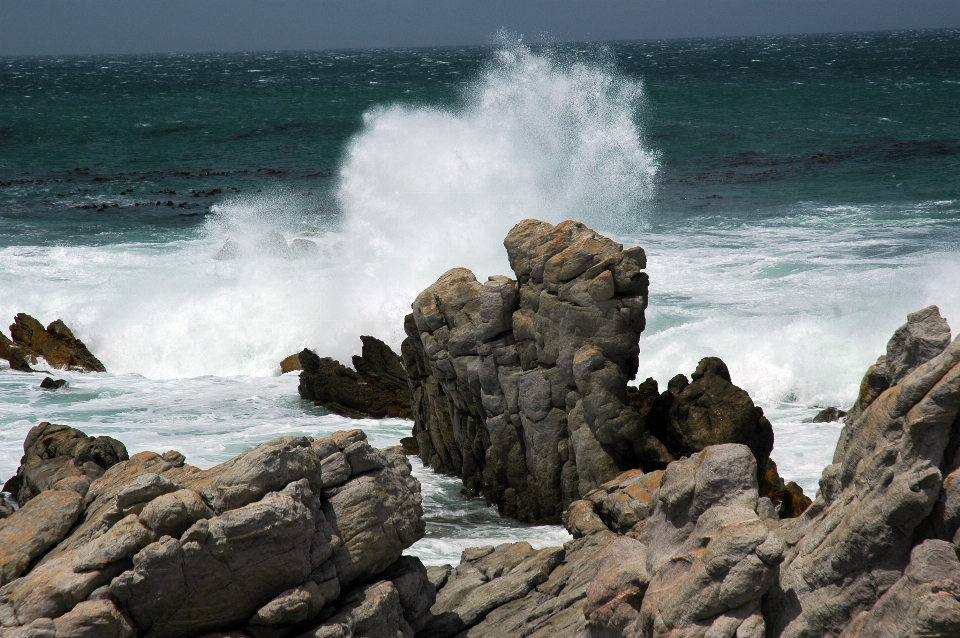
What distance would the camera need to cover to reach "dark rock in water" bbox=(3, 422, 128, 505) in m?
14.5

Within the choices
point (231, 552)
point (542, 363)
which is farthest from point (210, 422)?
point (231, 552)

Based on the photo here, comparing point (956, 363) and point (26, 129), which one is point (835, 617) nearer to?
point (956, 363)

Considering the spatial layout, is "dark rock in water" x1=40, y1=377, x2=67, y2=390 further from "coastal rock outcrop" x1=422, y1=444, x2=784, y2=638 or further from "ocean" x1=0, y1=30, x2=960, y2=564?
"coastal rock outcrop" x1=422, y1=444, x2=784, y2=638

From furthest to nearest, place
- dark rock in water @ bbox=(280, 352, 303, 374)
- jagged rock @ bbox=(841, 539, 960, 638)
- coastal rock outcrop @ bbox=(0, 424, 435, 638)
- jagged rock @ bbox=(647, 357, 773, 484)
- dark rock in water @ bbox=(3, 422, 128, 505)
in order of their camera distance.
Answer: dark rock in water @ bbox=(280, 352, 303, 374), dark rock in water @ bbox=(3, 422, 128, 505), jagged rock @ bbox=(647, 357, 773, 484), coastal rock outcrop @ bbox=(0, 424, 435, 638), jagged rock @ bbox=(841, 539, 960, 638)

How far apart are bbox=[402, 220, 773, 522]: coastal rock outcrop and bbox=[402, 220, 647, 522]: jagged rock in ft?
0.05

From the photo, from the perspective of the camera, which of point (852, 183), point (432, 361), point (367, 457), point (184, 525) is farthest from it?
point (852, 183)

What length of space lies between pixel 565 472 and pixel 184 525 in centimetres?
750

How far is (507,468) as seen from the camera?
Result: 15.5 metres

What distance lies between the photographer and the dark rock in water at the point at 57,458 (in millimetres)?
14539

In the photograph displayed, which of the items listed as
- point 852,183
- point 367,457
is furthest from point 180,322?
point 852,183

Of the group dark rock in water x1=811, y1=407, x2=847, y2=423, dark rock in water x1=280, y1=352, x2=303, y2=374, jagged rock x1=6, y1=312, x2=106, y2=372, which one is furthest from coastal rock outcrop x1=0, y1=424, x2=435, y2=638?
jagged rock x1=6, y1=312, x2=106, y2=372

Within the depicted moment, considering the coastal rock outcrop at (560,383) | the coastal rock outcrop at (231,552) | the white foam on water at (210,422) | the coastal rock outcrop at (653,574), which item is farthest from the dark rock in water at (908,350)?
the white foam on water at (210,422)

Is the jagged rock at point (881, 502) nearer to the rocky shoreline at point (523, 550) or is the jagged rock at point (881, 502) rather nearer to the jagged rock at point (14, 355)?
the rocky shoreline at point (523, 550)

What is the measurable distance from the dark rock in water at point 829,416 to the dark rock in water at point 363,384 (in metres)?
7.63
